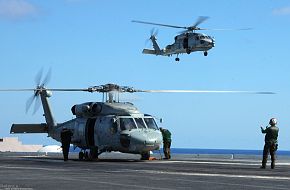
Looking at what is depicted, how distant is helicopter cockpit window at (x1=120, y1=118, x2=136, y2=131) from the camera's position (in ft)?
101

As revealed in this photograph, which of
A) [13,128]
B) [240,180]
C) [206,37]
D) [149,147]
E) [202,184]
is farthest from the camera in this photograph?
[206,37]

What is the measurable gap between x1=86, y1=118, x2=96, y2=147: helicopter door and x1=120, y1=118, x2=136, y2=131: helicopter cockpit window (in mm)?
2500

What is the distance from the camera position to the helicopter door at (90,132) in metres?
32.9

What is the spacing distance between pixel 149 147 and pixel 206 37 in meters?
34.8

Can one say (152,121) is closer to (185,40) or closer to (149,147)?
(149,147)

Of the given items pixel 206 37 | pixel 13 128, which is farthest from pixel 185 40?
pixel 13 128

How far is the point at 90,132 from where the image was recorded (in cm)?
3316

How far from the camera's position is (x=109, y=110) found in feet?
105

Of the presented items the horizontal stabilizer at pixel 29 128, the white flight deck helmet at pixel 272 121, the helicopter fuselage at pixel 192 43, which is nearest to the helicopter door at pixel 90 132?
the horizontal stabilizer at pixel 29 128

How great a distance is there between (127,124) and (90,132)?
10.5ft

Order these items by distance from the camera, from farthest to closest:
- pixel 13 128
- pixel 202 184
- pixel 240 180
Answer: pixel 13 128 < pixel 240 180 < pixel 202 184

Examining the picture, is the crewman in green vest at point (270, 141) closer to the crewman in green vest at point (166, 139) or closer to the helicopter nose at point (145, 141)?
the helicopter nose at point (145, 141)

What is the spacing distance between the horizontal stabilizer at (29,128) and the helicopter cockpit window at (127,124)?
10018 mm

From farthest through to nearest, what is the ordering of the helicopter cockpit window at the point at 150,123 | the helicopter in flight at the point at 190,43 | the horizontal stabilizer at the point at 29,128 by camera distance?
1. the helicopter in flight at the point at 190,43
2. the horizontal stabilizer at the point at 29,128
3. the helicopter cockpit window at the point at 150,123
